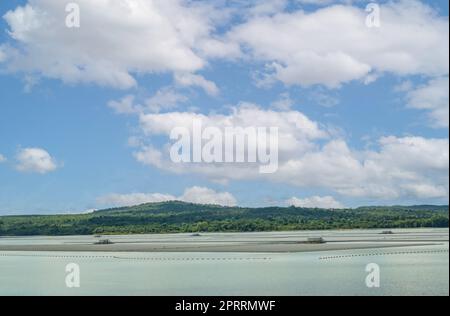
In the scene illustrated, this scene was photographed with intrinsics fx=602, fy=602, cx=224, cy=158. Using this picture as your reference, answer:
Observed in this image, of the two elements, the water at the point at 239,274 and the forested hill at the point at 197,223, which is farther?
the forested hill at the point at 197,223

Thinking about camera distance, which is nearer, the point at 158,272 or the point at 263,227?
the point at 158,272

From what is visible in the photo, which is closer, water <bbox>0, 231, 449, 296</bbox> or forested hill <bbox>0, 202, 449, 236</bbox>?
water <bbox>0, 231, 449, 296</bbox>

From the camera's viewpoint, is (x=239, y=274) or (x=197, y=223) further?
(x=197, y=223)

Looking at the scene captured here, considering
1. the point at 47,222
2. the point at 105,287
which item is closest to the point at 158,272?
the point at 105,287
